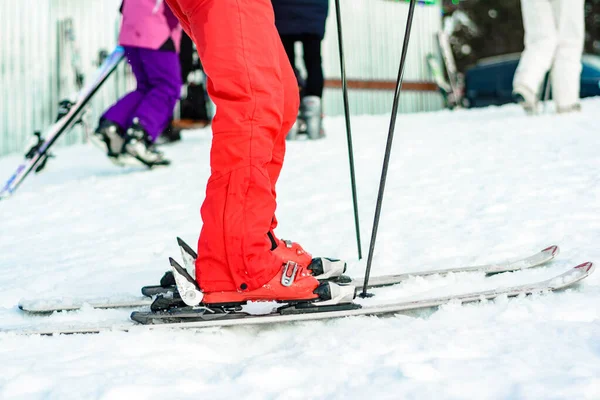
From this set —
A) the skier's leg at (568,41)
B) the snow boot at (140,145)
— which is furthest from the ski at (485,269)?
the skier's leg at (568,41)

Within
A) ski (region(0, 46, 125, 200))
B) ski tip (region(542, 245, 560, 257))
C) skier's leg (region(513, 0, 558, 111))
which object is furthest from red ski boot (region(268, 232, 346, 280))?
skier's leg (region(513, 0, 558, 111))

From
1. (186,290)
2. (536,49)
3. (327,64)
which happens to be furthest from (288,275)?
(327,64)

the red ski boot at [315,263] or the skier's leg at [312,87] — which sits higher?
the skier's leg at [312,87]

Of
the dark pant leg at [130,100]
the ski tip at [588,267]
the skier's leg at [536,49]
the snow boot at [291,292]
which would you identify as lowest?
the snow boot at [291,292]

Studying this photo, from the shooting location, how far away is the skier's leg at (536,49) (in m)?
4.96

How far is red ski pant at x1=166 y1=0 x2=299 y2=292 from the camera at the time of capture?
59.3 inches

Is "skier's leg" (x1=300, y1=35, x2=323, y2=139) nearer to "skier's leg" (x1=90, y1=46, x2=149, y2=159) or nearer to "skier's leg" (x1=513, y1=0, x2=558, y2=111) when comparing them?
"skier's leg" (x1=90, y1=46, x2=149, y2=159)

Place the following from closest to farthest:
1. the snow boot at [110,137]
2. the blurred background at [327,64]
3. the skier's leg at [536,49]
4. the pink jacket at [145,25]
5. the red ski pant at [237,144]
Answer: the red ski pant at [237,144] < the pink jacket at [145,25] < the snow boot at [110,137] < the skier's leg at [536,49] < the blurred background at [327,64]

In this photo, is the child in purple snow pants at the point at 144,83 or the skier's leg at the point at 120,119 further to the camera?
the skier's leg at the point at 120,119

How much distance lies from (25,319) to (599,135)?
3.51 m

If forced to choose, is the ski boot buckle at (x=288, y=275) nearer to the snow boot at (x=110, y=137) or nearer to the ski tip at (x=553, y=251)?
the ski tip at (x=553, y=251)

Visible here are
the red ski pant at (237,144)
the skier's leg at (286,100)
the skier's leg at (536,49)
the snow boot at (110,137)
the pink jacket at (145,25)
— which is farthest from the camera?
the skier's leg at (536,49)

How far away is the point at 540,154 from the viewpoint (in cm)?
364

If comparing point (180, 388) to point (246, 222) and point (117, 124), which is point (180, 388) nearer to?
point (246, 222)
